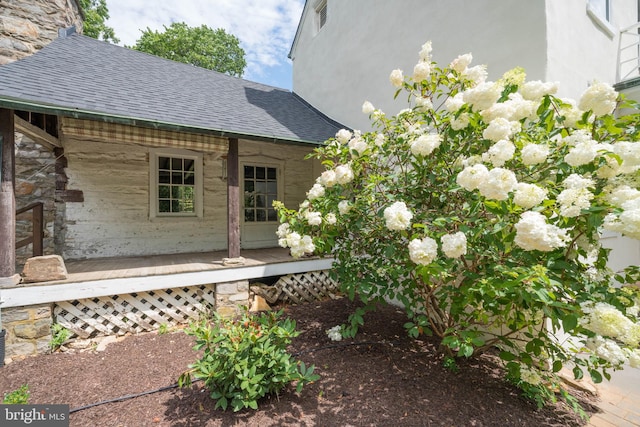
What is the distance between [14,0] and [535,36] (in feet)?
34.5

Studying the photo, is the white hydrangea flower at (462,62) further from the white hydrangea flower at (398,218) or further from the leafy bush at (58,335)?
the leafy bush at (58,335)

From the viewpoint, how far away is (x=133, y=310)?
3852 mm

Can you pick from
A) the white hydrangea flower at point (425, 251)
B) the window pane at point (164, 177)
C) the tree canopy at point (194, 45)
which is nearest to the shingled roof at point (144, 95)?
the window pane at point (164, 177)

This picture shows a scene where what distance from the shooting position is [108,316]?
365 centimetres

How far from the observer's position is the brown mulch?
2.23 meters

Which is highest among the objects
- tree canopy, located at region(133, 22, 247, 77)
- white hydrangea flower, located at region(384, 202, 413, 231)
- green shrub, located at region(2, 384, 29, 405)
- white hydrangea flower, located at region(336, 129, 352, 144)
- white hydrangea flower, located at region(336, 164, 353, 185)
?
tree canopy, located at region(133, 22, 247, 77)

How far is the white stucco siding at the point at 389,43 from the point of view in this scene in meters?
3.53

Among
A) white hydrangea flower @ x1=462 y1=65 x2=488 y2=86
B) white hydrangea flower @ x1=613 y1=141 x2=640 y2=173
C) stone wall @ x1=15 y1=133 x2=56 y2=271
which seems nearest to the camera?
white hydrangea flower @ x1=613 y1=141 x2=640 y2=173

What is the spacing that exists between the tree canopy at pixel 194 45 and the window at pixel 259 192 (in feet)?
54.8

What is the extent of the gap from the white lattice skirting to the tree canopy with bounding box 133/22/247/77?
1976 centimetres

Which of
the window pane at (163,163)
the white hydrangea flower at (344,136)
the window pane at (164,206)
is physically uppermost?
the window pane at (163,163)

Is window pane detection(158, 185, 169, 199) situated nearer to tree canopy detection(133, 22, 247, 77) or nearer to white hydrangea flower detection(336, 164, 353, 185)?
white hydrangea flower detection(336, 164, 353, 185)

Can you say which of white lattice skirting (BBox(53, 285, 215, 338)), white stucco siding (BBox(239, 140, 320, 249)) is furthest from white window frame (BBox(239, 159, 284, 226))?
white lattice skirting (BBox(53, 285, 215, 338))

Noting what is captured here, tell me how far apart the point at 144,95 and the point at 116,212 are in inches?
95.7
